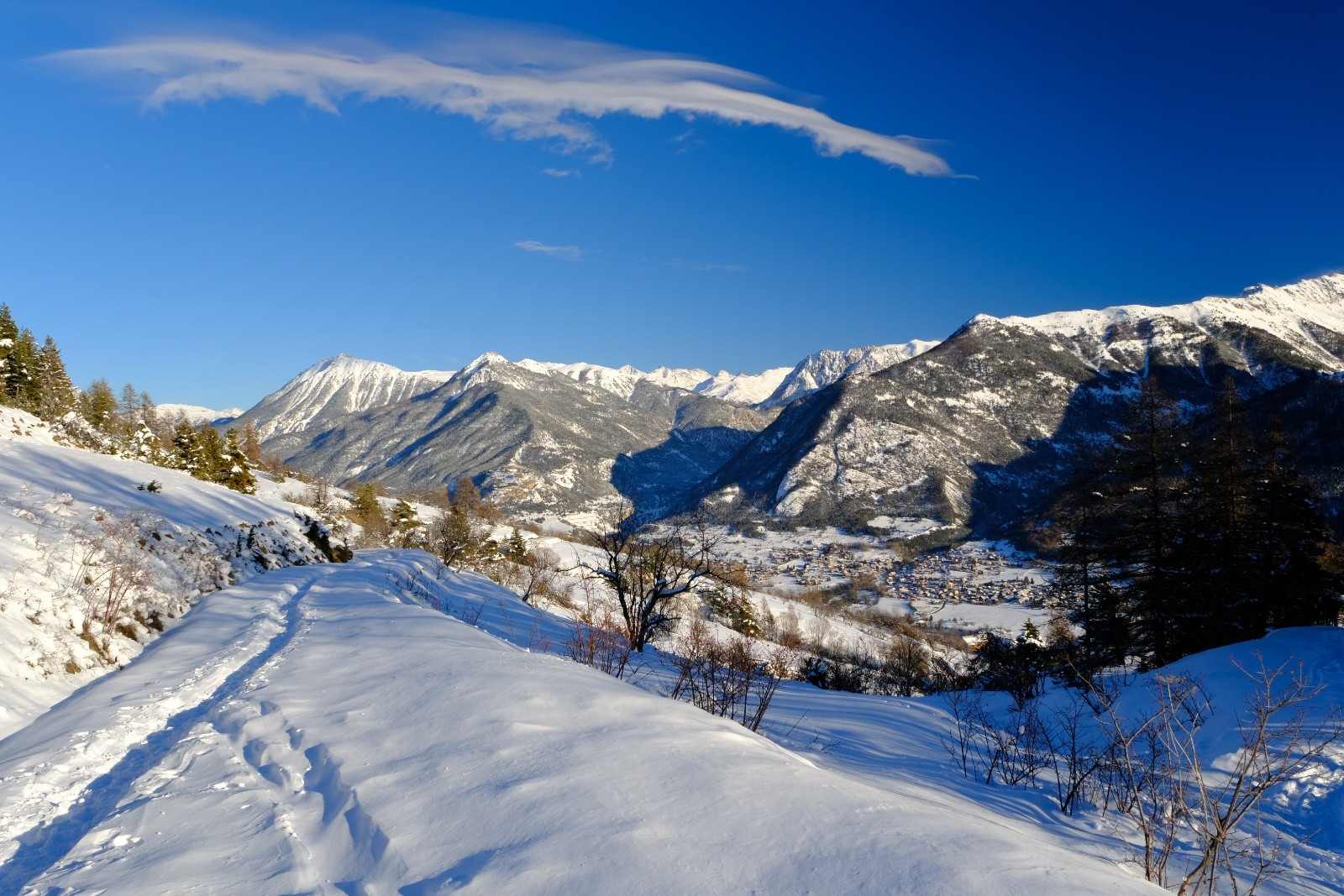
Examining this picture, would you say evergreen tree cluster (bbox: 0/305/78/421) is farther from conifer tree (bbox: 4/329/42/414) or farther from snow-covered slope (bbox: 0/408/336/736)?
snow-covered slope (bbox: 0/408/336/736)

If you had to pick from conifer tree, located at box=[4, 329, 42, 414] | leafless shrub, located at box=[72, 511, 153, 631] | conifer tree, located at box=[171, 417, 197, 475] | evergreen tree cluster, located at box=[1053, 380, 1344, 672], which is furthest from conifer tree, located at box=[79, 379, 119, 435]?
evergreen tree cluster, located at box=[1053, 380, 1344, 672]

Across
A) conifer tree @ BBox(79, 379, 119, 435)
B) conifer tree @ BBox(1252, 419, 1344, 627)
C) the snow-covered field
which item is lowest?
conifer tree @ BBox(79, 379, 119, 435)

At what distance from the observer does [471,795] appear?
4148 millimetres

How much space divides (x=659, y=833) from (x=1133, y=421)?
22.6 m

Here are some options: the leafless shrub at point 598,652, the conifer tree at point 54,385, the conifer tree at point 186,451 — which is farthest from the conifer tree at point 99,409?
the leafless shrub at point 598,652

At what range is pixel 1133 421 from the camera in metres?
20.9

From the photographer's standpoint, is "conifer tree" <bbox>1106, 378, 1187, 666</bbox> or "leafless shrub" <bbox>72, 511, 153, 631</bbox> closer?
"leafless shrub" <bbox>72, 511, 153, 631</bbox>

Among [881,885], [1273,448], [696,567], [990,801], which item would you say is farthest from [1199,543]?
[881,885]

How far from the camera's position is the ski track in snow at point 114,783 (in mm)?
4059

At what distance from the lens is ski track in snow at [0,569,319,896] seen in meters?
4.06

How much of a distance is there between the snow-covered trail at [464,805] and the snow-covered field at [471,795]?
17mm

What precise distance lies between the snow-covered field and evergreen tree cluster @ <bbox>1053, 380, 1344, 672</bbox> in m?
13.1

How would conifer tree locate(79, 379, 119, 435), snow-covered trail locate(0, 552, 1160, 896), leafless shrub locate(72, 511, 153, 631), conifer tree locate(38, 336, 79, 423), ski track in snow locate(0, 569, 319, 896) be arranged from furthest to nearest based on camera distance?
conifer tree locate(79, 379, 119, 435), conifer tree locate(38, 336, 79, 423), leafless shrub locate(72, 511, 153, 631), ski track in snow locate(0, 569, 319, 896), snow-covered trail locate(0, 552, 1160, 896)

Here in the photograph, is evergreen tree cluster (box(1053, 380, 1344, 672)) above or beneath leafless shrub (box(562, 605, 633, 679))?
above
